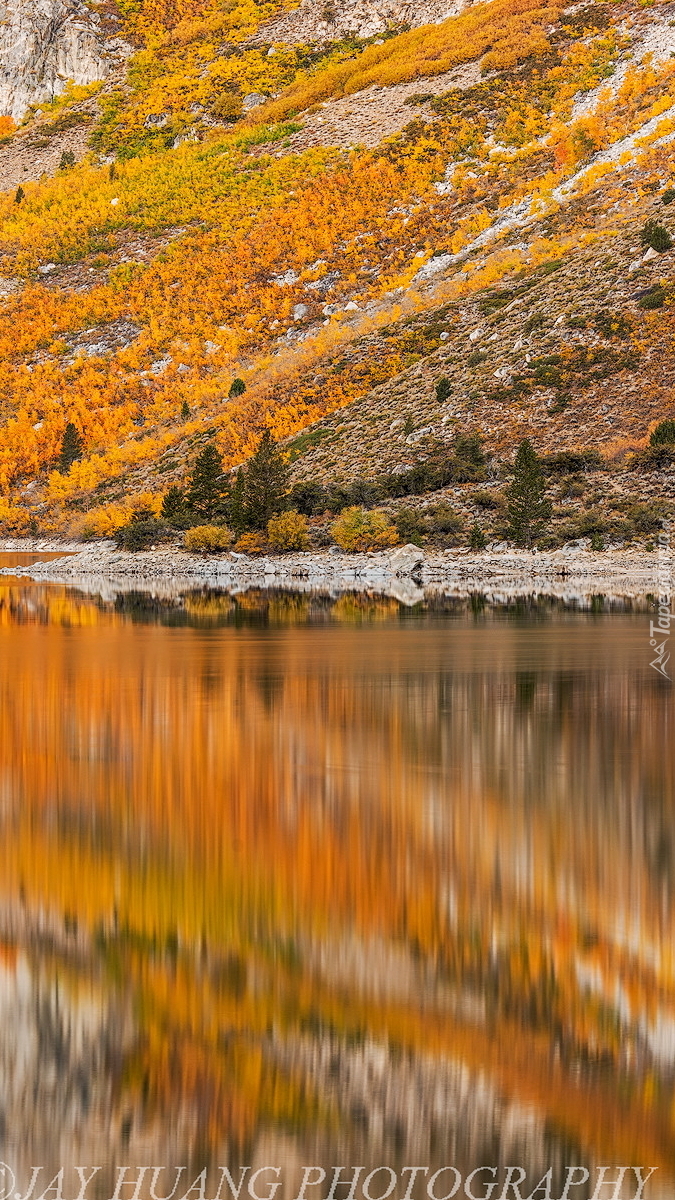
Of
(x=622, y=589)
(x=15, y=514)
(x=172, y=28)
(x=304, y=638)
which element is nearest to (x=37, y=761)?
(x=304, y=638)

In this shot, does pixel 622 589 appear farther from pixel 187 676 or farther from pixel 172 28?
pixel 172 28

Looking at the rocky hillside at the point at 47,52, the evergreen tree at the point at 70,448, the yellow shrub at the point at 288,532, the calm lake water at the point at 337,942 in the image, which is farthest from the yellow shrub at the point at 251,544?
the rocky hillside at the point at 47,52

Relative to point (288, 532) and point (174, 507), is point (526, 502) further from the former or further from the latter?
point (174, 507)

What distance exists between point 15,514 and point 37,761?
7028cm

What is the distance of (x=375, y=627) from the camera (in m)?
29.1

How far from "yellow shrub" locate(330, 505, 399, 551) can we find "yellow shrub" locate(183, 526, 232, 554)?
5.90 metres

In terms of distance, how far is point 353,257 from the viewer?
311 feet

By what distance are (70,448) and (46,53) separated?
306ft

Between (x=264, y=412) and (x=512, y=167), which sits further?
(x=512, y=167)

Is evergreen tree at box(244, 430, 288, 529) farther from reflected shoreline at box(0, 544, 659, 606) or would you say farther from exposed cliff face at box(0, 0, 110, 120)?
exposed cliff face at box(0, 0, 110, 120)

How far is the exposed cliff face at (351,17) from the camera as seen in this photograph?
136m

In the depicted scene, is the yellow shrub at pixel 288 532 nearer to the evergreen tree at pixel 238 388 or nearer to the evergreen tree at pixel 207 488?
the evergreen tree at pixel 207 488

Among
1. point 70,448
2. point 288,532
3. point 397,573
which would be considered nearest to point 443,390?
point 288,532

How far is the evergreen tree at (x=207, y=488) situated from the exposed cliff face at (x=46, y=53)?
109 m
